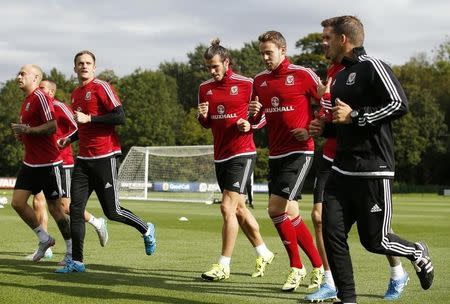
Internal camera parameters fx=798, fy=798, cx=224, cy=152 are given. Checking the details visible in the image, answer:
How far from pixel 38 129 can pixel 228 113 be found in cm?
254

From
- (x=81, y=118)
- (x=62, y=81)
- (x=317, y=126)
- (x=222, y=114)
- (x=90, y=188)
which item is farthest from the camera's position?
(x=62, y=81)

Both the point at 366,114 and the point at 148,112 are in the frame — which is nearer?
the point at 366,114

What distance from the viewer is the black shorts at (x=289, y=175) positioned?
27.6 ft

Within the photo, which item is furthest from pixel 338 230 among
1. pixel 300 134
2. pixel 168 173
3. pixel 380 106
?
pixel 168 173

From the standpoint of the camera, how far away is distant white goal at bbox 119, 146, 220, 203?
40094mm

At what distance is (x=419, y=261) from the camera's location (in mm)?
6785

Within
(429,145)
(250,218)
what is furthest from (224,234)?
(429,145)

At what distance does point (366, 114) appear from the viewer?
615cm

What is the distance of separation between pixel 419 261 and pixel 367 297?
40.9 inches

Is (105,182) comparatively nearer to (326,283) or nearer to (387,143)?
(326,283)

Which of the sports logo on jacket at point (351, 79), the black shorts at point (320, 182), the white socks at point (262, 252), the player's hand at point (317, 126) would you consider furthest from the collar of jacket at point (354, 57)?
the white socks at point (262, 252)

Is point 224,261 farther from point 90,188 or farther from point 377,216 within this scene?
point 377,216

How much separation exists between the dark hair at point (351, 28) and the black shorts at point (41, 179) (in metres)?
5.33

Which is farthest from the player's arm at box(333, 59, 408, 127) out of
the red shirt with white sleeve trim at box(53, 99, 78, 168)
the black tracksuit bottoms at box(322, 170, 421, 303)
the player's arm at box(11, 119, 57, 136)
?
the red shirt with white sleeve trim at box(53, 99, 78, 168)
